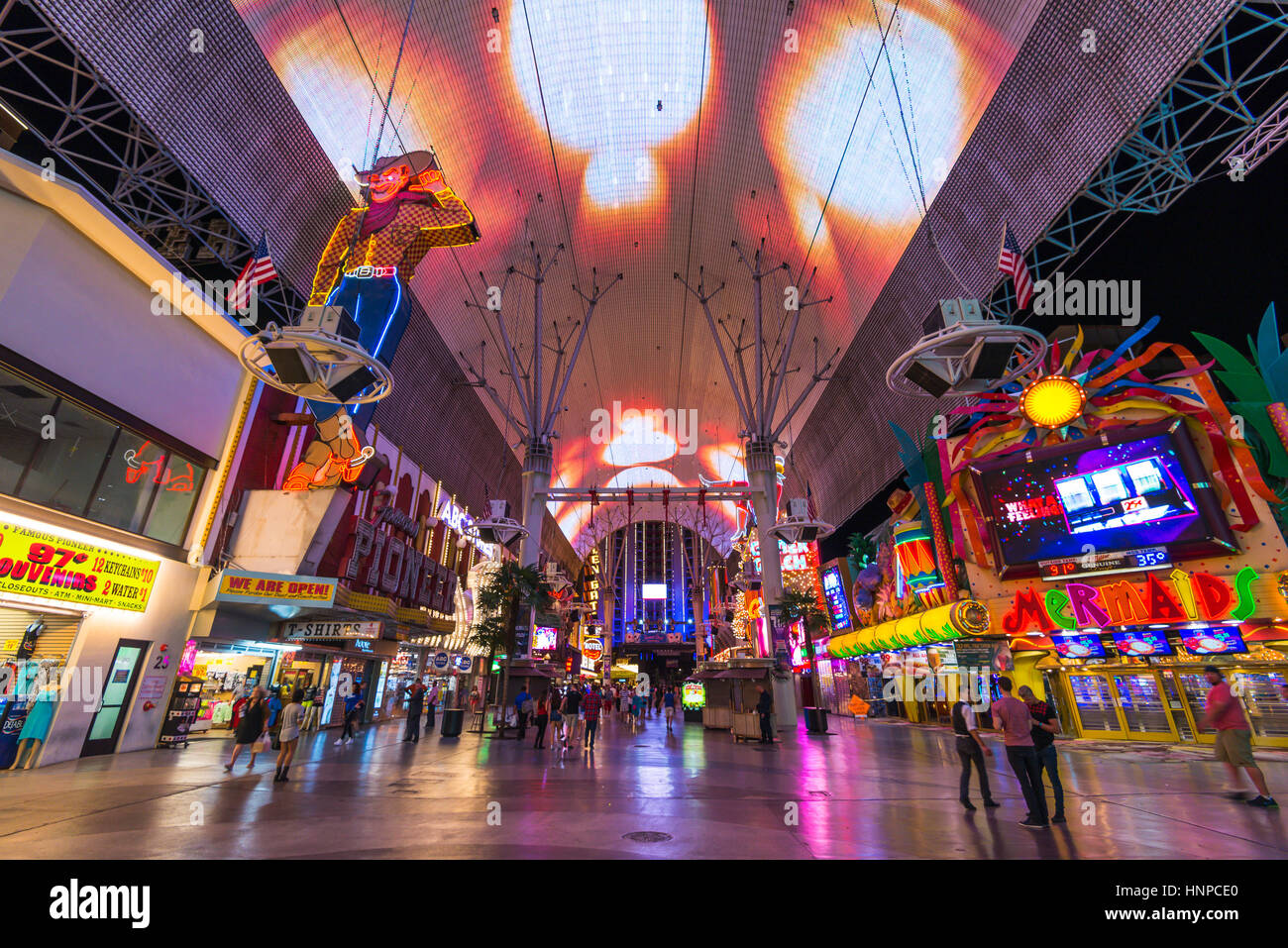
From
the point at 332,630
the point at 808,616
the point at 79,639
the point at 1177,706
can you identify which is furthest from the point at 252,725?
the point at 1177,706

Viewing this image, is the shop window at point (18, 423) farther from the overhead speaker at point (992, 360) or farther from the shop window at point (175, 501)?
the overhead speaker at point (992, 360)

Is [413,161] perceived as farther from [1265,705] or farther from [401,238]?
[1265,705]

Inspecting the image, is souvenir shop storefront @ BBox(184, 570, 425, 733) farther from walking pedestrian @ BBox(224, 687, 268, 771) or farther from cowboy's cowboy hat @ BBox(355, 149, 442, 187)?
cowboy's cowboy hat @ BBox(355, 149, 442, 187)

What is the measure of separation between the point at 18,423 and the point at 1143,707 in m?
27.4

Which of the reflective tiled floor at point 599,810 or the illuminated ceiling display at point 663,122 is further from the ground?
the illuminated ceiling display at point 663,122

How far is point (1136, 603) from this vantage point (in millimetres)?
14883

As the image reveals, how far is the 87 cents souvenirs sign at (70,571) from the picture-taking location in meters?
9.67

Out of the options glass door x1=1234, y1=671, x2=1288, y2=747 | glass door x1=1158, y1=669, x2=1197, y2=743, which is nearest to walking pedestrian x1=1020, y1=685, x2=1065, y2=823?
glass door x1=1234, y1=671, x2=1288, y2=747

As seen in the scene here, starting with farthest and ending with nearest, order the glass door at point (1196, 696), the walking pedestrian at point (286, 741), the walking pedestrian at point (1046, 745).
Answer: the glass door at point (1196, 696), the walking pedestrian at point (286, 741), the walking pedestrian at point (1046, 745)

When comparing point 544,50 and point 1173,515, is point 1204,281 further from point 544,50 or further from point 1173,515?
point 544,50

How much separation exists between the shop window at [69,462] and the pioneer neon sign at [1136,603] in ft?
75.2

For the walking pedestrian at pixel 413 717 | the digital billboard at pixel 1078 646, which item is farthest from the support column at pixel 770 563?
the walking pedestrian at pixel 413 717

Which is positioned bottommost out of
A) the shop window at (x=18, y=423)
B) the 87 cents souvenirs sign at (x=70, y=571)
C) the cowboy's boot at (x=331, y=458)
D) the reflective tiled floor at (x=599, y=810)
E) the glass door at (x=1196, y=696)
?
the reflective tiled floor at (x=599, y=810)
